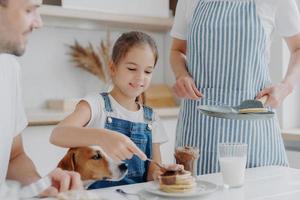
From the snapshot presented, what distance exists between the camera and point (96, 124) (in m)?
1.64

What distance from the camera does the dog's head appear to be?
1505mm

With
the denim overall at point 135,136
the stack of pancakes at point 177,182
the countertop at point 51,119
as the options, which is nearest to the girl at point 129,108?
the denim overall at point 135,136

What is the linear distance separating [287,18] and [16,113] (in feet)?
3.08

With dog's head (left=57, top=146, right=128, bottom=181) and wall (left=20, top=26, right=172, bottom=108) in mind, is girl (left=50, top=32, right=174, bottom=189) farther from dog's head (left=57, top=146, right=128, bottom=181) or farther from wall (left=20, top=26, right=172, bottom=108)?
wall (left=20, top=26, right=172, bottom=108)

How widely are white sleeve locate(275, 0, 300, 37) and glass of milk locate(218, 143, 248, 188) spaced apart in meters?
0.51

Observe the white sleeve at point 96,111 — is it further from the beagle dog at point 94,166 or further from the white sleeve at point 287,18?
the white sleeve at point 287,18

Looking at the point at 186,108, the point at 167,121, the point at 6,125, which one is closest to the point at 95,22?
the point at 167,121

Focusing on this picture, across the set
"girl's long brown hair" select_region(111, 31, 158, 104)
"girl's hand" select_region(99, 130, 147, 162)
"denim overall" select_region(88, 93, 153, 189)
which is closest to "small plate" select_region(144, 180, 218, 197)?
"girl's hand" select_region(99, 130, 147, 162)

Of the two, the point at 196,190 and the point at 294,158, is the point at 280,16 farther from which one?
the point at 294,158

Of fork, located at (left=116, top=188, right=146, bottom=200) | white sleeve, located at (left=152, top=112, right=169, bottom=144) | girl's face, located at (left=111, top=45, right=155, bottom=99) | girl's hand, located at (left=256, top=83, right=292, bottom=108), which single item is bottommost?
fork, located at (left=116, top=188, right=146, bottom=200)

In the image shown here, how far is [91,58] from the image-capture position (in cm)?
299

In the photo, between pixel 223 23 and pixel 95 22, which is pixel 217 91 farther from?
pixel 95 22

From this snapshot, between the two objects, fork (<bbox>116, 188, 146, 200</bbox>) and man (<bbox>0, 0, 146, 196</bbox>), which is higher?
man (<bbox>0, 0, 146, 196</bbox>)

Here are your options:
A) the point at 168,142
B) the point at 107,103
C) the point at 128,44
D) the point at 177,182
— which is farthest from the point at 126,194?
the point at 168,142
